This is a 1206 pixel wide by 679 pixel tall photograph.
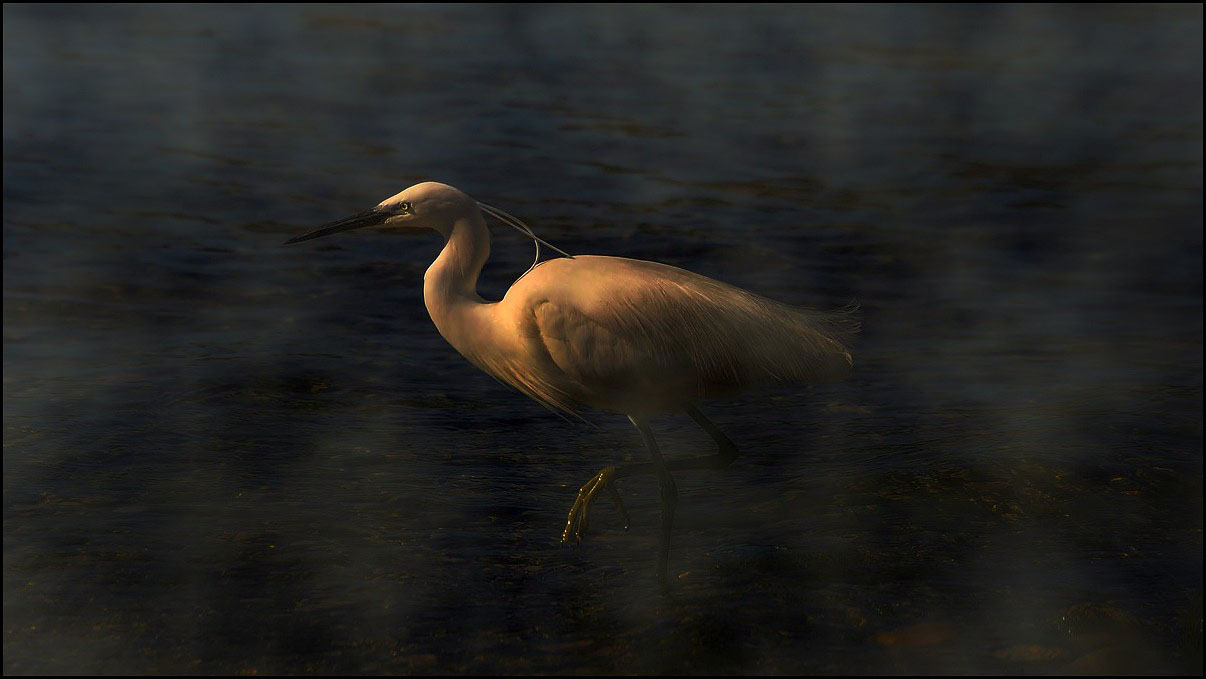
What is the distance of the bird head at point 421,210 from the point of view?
5797 millimetres

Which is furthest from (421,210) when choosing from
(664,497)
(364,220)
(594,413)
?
(594,413)

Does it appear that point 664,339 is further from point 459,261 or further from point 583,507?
point 459,261

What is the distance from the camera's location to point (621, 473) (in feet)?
19.5

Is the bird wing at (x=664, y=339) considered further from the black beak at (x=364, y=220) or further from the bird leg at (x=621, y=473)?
the black beak at (x=364, y=220)

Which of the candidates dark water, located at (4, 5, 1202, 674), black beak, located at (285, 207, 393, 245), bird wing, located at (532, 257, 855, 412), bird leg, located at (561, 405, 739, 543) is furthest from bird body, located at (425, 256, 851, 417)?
dark water, located at (4, 5, 1202, 674)

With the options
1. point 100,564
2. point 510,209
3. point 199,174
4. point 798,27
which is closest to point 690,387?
point 100,564

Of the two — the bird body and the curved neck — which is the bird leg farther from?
the curved neck

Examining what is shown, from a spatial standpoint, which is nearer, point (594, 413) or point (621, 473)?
point (621, 473)

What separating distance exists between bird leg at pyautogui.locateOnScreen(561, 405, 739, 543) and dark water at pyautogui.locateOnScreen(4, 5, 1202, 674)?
103mm

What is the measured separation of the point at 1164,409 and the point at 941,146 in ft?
22.0

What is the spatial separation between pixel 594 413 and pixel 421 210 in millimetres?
1894

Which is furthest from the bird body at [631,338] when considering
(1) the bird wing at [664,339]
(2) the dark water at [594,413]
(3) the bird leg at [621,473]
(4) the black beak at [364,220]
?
(2) the dark water at [594,413]

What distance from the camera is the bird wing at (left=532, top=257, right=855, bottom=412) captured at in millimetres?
→ 5719

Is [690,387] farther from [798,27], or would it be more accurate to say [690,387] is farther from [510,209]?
[798,27]
